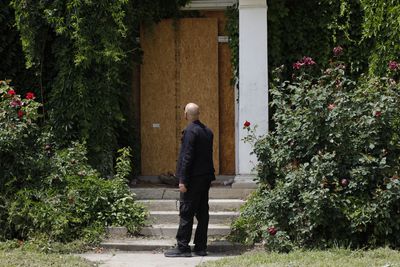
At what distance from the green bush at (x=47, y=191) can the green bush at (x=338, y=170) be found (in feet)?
6.90

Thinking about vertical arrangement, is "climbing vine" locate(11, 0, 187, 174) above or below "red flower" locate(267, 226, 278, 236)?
above

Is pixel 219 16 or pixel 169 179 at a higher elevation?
pixel 219 16

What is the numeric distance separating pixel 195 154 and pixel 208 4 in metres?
4.04

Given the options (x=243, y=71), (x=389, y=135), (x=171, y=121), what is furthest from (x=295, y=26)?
(x=389, y=135)

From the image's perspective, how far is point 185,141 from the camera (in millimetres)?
8289

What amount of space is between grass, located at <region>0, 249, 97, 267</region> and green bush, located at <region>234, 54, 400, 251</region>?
7.39ft

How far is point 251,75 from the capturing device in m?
10.4

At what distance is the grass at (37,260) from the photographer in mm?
7449

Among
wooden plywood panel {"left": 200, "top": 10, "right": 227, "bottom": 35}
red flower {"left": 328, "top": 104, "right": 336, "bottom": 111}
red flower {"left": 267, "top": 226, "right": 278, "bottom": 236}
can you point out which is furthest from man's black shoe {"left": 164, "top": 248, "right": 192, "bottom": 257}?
wooden plywood panel {"left": 200, "top": 10, "right": 227, "bottom": 35}

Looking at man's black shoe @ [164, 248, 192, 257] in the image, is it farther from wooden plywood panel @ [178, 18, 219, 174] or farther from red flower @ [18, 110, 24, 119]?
wooden plywood panel @ [178, 18, 219, 174]

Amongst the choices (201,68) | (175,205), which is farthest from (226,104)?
(175,205)

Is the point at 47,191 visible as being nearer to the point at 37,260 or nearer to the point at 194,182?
the point at 37,260

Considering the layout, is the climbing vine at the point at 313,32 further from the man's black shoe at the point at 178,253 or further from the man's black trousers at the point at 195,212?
the man's black shoe at the point at 178,253

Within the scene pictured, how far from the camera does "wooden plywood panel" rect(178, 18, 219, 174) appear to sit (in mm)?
11609
